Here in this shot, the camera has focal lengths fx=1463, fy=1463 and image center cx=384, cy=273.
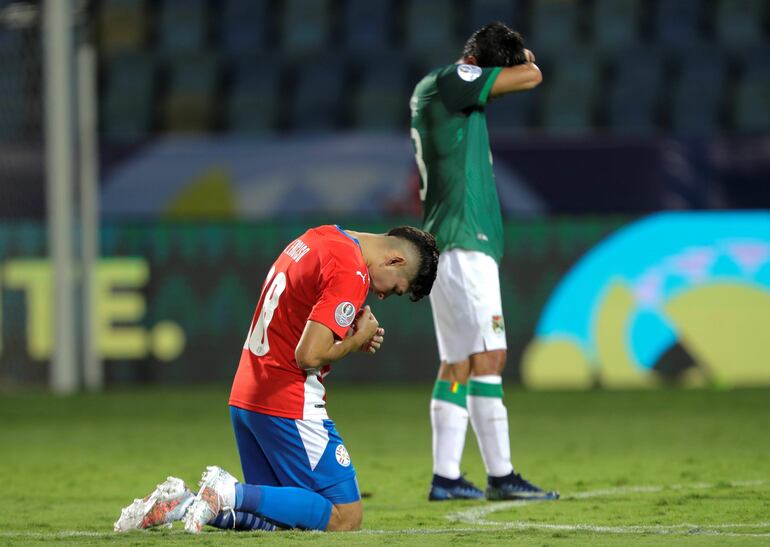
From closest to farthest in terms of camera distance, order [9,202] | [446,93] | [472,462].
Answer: [446,93]
[472,462]
[9,202]

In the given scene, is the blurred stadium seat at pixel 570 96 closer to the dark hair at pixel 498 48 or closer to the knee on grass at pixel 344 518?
the dark hair at pixel 498 48

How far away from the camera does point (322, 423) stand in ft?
16.3

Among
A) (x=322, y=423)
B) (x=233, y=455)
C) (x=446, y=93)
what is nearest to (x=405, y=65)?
(x=233, y=455)

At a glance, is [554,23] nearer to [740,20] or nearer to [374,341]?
[740,20]

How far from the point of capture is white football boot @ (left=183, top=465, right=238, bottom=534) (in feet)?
15.5

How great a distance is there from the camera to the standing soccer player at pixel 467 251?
609 cm

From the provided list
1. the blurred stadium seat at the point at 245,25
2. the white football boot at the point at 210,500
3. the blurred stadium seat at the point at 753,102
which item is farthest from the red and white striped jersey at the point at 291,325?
the blurred stadium seat at the point at 245,25

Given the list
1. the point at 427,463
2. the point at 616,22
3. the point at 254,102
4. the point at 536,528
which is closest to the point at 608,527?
the point at 536,528

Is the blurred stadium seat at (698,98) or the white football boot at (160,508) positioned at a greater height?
the blurred stadium seat at (698,98)

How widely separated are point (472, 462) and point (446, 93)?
7.56ft

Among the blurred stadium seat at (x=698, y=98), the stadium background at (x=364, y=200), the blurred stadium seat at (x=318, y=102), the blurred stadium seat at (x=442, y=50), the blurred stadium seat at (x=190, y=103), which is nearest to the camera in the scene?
the stadium background at (x=364, y=200)

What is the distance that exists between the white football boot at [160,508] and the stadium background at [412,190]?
299 inches

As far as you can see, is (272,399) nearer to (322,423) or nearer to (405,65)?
(322,423)

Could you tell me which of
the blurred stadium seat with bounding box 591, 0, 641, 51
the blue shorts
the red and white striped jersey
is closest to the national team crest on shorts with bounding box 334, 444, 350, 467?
the blue shorts
